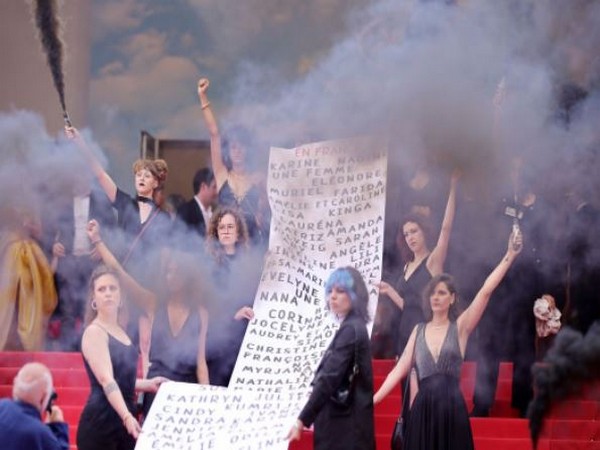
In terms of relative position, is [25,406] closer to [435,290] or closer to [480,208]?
[435,290]

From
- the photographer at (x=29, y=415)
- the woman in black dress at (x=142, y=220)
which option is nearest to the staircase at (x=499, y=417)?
the woman in black dress at (x=142, y=220)

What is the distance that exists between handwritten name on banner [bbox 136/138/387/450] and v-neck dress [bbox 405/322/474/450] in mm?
686

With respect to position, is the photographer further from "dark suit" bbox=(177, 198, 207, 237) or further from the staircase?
"dark suit" bbox=(177, 198, 207, 237)

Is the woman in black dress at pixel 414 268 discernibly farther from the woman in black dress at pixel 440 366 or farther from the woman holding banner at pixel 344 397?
the woman holding banner at pixel 344 397

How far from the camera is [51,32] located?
28.2ft

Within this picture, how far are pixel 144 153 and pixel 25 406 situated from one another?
3613 millimetres

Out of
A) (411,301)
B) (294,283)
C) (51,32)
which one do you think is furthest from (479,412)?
(51,32)

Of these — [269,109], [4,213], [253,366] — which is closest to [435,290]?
[253,366]

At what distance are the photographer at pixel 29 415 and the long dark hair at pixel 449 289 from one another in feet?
7.69

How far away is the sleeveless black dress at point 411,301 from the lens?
24.7ft

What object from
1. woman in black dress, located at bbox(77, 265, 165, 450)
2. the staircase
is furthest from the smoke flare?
the staircase

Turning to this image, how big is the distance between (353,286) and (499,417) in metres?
1.42

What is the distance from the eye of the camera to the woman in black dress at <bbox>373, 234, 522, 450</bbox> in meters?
7.03

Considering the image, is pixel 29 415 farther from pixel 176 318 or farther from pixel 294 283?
pixel 294 283
